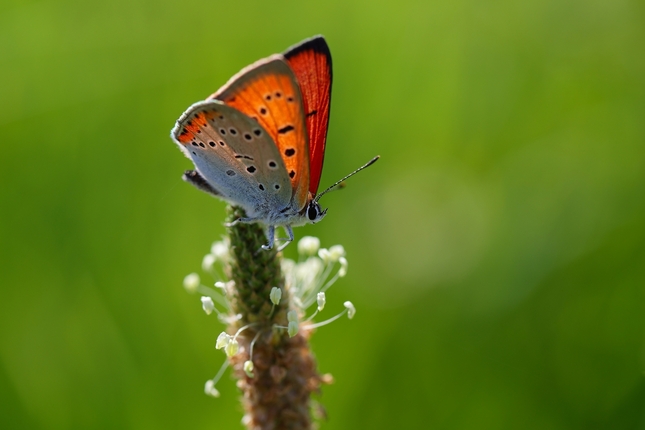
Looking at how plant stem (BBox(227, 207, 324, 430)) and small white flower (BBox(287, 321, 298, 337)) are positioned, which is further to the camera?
plant stem (BBox(227, 207, 324, 430))

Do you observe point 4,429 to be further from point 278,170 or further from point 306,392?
point 278,170

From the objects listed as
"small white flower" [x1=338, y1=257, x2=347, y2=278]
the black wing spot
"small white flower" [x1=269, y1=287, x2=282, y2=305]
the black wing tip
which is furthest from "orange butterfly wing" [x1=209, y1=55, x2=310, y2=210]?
"small white flower" [x1=269, y1=287, x2=282, y2=305]

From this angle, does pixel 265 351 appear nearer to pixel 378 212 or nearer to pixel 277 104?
pixel 277 104

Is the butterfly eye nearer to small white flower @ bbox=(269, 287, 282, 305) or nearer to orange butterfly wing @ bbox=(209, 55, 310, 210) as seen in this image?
orange butterfly wing @ bbox=(209, 55, 310, 210)

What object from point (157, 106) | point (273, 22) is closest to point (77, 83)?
point (157, 106)

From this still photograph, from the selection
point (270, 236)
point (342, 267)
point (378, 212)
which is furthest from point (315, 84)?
point (378, 212)

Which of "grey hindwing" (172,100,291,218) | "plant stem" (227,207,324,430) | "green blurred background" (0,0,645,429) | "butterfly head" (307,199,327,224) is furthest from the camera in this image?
"green blurred background" (0,0,645,429)

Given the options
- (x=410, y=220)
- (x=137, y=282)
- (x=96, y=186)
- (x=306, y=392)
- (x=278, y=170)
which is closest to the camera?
(x=306, y=392)
